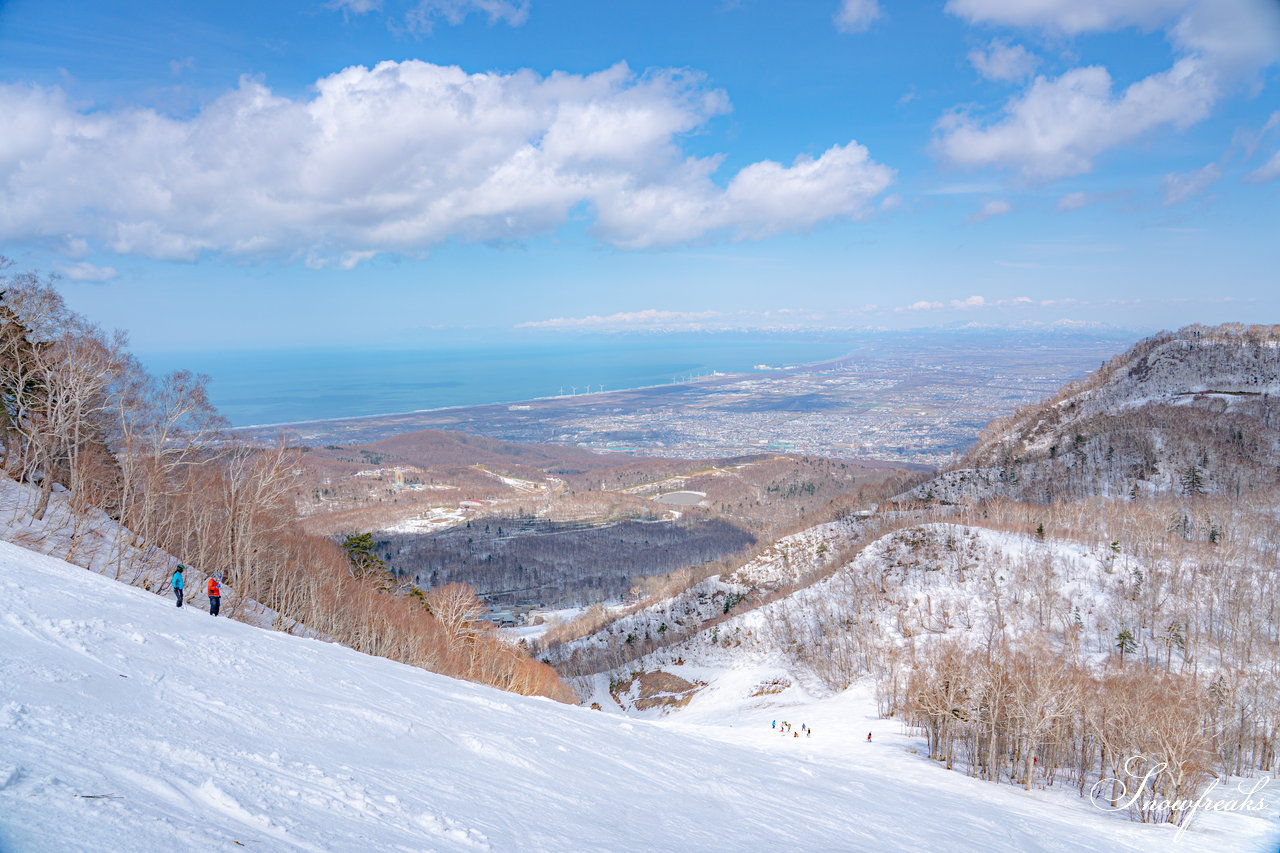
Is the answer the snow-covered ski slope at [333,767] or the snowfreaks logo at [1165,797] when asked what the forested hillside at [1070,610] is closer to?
the snowfreaks logo at [1165,797]

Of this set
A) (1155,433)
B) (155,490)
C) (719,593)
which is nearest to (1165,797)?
(155,490)

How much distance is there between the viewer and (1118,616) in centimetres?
4647

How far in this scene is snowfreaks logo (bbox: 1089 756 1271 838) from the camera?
21.7 metres

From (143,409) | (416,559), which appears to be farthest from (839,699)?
(416,559)

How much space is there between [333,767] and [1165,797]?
27448 mm

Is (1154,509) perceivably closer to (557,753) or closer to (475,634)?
(475,634)

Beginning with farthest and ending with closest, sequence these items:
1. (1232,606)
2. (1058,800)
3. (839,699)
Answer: (839,699) → (1232,606) → (1058,800)

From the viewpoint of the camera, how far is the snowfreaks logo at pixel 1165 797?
21734mm

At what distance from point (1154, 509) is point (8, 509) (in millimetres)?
78638

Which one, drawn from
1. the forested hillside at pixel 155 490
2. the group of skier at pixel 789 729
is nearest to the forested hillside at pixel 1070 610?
the group of skier at pixel 789 729

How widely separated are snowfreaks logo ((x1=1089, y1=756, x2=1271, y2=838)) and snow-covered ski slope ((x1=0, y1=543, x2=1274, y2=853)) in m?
1.60

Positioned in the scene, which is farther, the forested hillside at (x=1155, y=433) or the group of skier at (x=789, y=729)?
the forested hillside at (x=1155, y=433)

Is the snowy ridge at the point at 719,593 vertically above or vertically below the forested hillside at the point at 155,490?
below

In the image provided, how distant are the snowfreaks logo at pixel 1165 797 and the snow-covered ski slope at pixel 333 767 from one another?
1.60 m
